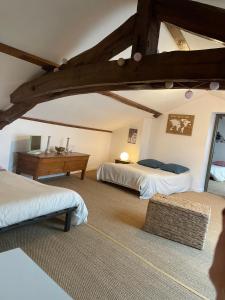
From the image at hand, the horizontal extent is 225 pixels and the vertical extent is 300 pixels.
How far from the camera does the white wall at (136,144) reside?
21.0 ft

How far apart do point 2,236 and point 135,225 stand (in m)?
1.69

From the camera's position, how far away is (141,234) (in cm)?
313

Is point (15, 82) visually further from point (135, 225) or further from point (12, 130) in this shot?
point (135, 225)

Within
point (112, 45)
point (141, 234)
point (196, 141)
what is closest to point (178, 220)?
point (141, 234)

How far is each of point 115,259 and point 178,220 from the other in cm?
100

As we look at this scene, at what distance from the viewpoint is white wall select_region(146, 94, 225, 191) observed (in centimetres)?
565

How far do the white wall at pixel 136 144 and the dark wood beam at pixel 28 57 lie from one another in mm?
3738

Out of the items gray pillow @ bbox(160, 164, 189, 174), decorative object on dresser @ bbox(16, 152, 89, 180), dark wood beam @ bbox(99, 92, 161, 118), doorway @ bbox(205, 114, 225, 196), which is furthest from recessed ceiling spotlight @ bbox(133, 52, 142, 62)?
doorway @ bbox(205, 114, 225, 196)

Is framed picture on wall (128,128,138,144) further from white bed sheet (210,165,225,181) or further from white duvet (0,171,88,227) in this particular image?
white duvet (0,171,88,227)

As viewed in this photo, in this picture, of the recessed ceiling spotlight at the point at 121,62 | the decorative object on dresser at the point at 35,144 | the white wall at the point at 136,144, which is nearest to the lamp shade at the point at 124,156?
the white wall at the point at 136,144

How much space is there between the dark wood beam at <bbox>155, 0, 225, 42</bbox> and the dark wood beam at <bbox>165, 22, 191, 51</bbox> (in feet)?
2.87

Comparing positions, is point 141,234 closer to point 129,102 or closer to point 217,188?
point 129,102

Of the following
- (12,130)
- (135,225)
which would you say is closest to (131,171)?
(135,225)

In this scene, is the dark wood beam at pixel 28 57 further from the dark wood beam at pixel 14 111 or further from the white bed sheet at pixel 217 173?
the white bed sheet at pixel 217 173
